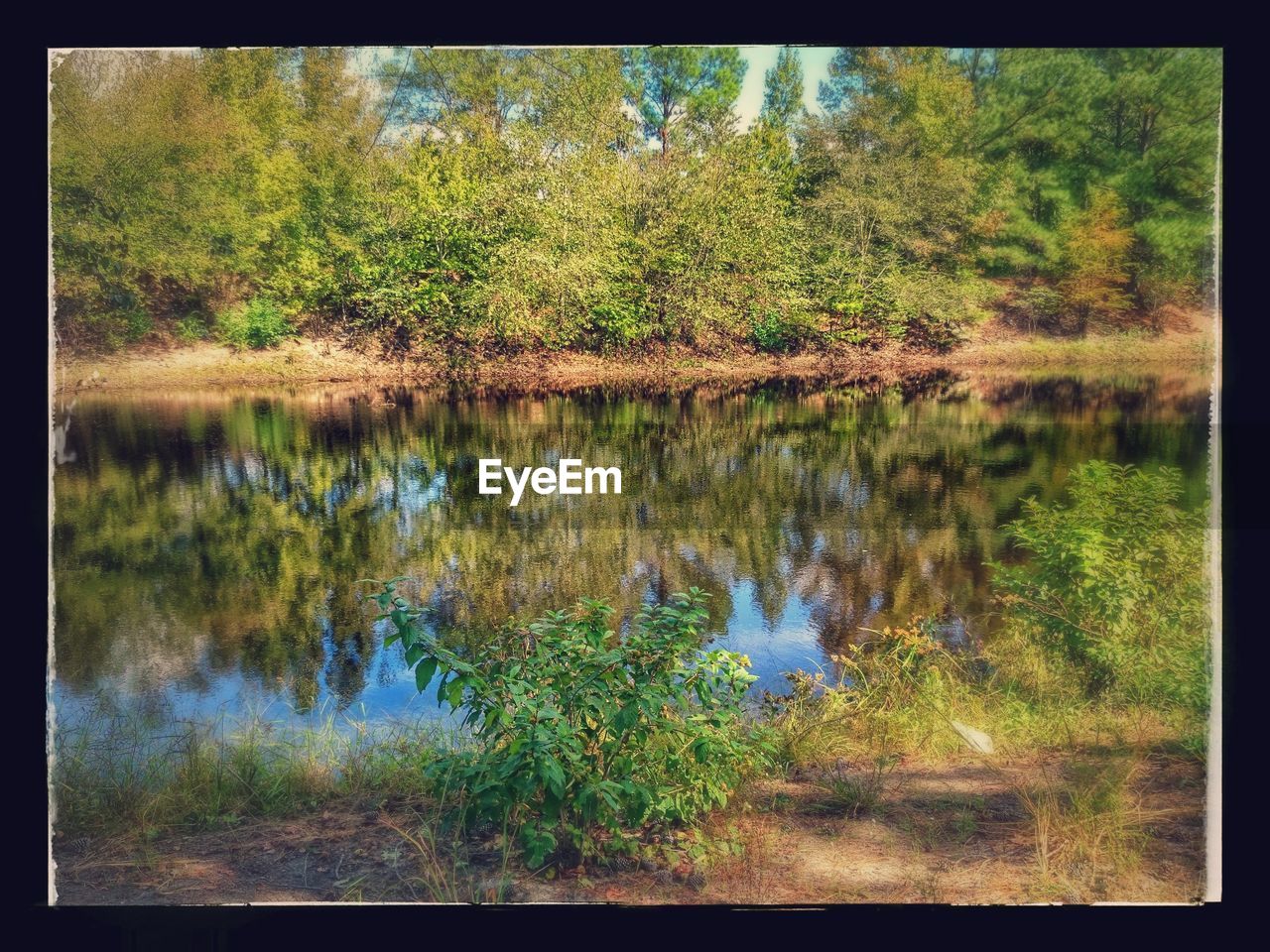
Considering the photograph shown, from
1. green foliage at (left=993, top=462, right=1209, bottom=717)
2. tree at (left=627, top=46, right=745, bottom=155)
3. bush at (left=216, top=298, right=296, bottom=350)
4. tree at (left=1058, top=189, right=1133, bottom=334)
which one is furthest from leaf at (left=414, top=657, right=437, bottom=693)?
tree at (left=1058, top=189, right=1133, bottom=334)

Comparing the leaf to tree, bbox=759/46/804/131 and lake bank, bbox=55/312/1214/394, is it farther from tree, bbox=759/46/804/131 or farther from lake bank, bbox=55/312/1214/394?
tree, bbox=759/46/804/131

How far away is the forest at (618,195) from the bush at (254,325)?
12 mm

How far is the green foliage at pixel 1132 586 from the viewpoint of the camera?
5.06 meters

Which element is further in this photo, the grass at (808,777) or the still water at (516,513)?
the still water at (516,513)

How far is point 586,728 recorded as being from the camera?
172 inches

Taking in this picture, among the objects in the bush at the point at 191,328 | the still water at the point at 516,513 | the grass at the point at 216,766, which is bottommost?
the grass at the point at 216,766

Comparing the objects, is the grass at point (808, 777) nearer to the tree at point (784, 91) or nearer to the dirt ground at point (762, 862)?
the dirt ground at point (762, 862)

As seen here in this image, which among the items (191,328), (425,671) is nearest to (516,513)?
(425,671)

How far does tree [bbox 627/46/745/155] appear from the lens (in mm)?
4922

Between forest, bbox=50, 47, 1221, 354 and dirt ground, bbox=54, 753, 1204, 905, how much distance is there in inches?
83.1

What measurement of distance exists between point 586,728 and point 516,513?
1.15 m

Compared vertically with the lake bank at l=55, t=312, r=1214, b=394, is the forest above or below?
above

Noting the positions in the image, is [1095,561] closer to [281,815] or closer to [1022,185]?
[1022,185]

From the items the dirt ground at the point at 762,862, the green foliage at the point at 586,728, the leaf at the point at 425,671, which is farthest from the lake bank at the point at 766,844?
the leaf at the point at 425,671
